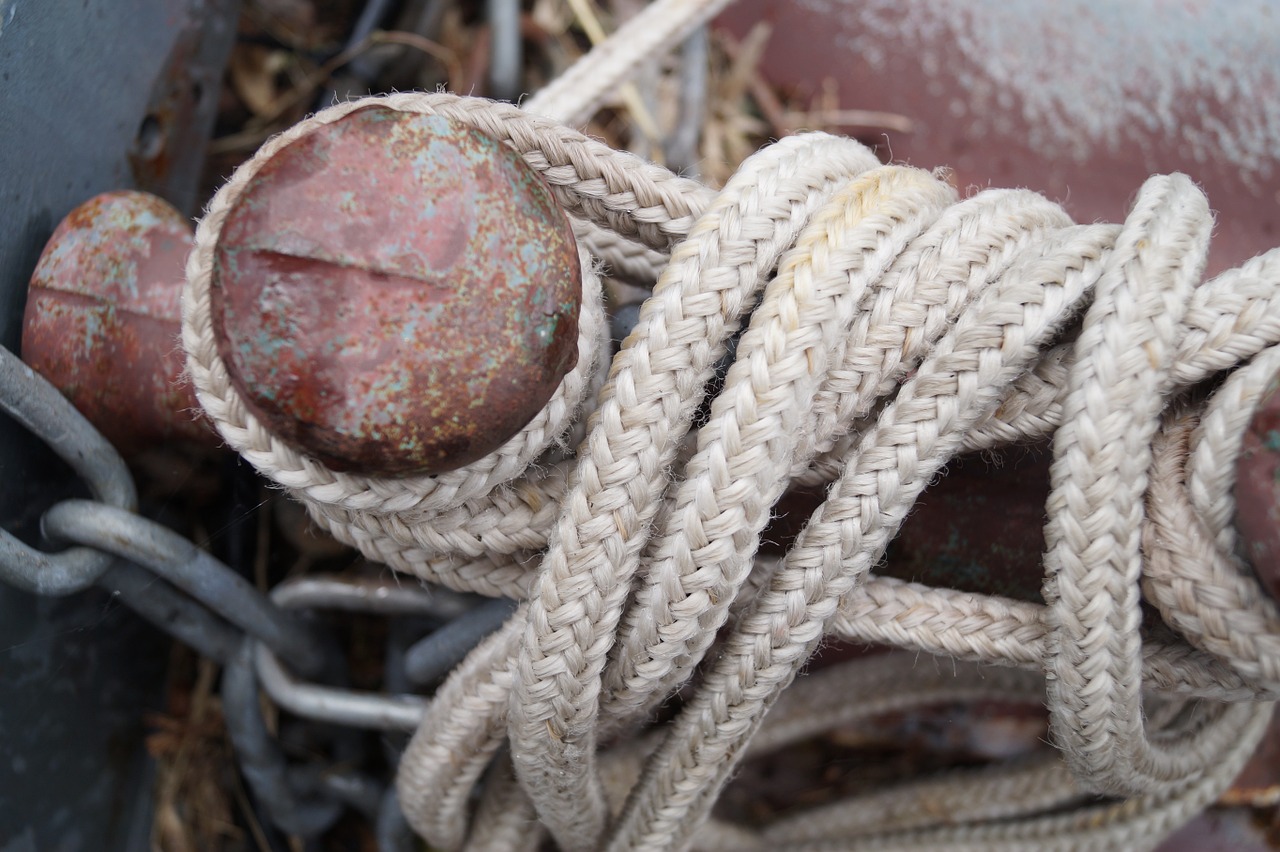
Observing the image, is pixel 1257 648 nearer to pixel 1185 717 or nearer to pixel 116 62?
pixel 1185 717

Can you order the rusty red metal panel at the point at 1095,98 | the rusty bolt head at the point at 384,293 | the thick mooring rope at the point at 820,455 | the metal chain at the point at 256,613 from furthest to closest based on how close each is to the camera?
the rusty red metal panel at the point at 1095,98
the metal chain at the point at 256,613
the thick mooring rope at the point at 820,455
the rusty bolt head at the point at 384,293

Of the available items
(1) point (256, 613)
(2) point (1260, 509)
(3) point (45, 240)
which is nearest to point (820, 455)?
(2) point (1260, 509)

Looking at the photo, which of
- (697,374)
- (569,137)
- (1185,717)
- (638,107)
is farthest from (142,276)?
(1185,717)

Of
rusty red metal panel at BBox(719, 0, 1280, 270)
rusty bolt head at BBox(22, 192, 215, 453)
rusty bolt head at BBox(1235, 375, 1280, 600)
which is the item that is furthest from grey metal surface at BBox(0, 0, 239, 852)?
rusty bolt head at BBox(1235, 375, 1280, 600)

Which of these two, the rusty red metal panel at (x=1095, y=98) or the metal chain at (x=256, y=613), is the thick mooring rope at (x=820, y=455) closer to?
the metal chain at (x=256, y=613)

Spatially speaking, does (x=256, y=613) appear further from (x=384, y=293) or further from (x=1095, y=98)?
(x=1095, y=98)

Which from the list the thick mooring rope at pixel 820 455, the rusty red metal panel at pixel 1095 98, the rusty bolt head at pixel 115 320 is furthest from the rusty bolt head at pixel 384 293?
the rusty red metal panel at pixel 1095 98
